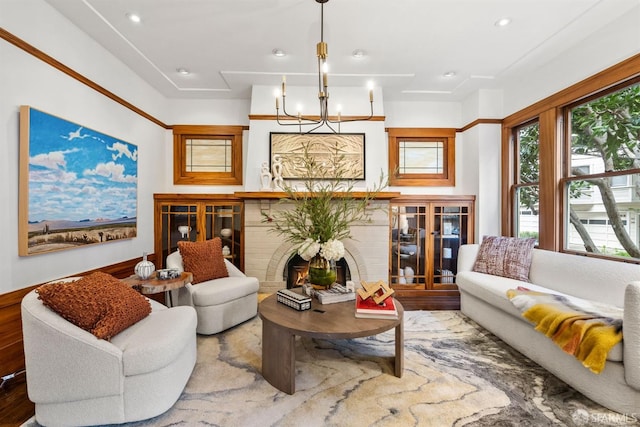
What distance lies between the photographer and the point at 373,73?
3.41 meters

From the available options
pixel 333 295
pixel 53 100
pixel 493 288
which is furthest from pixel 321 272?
pixel 53 100

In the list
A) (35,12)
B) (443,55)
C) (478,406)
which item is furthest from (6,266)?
(443,55)

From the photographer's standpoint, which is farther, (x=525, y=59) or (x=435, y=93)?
(x=435, y=93)

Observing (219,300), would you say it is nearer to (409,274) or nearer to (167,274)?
(167,274)

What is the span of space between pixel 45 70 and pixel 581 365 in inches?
168

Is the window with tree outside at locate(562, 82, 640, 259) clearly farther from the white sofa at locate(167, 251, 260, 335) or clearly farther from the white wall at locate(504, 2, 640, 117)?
the white sofa at locate(167, 251, 260, 335)

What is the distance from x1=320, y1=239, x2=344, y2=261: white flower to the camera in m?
2.19

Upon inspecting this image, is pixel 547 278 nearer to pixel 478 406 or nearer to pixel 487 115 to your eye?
pixel 478 406

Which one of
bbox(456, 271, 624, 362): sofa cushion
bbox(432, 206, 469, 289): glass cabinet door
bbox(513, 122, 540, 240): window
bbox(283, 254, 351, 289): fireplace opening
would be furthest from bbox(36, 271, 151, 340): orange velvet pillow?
bbox(513, 122, 540, 240): window

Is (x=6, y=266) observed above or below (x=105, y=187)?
below

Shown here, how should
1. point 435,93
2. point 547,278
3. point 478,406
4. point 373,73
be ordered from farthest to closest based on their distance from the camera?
1. point 435,93
2. point 373,73
3. point 547,278
4. point 478,406

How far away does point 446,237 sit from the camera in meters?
3.98

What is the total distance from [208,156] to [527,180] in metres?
4.23

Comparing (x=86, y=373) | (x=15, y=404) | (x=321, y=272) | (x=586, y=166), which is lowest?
(x=15, y=404)
